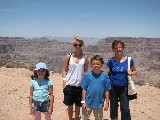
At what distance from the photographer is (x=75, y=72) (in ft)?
16.1

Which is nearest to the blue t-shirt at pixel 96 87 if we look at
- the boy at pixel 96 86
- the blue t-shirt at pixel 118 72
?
the boy at pixel 96 86

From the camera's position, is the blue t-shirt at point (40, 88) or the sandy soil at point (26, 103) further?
the sandy soil at point (26, 103)

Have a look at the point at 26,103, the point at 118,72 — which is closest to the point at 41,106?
the point at 118,72

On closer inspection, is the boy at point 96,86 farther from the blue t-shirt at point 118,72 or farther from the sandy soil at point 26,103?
the sandy soil at point 26,103

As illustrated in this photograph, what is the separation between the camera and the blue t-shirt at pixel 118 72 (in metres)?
4.56

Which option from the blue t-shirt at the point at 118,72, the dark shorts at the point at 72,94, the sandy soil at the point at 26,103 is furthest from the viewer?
the sandy soil at the point at 26,103

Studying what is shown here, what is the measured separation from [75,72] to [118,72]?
33.5 inches

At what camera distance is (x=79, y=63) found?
4.85 meters

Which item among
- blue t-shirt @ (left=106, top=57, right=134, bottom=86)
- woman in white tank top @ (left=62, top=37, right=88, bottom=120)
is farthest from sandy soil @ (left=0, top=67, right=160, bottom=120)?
woman in white tank top @ (left=62, top=37, right=88, bottom=120)

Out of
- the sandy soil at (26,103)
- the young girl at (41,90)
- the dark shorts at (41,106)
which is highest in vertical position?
the young girl at (41,90)

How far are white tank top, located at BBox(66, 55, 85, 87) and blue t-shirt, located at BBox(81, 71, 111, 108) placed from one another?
0.52 m

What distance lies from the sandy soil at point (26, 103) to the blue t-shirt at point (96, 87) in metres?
1.75

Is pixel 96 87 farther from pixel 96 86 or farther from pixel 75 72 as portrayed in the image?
pixel 75 72

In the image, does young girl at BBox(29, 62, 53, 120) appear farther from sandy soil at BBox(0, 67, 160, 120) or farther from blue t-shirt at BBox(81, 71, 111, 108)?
sandy soil at BBox(0, 67, 160, 120)
